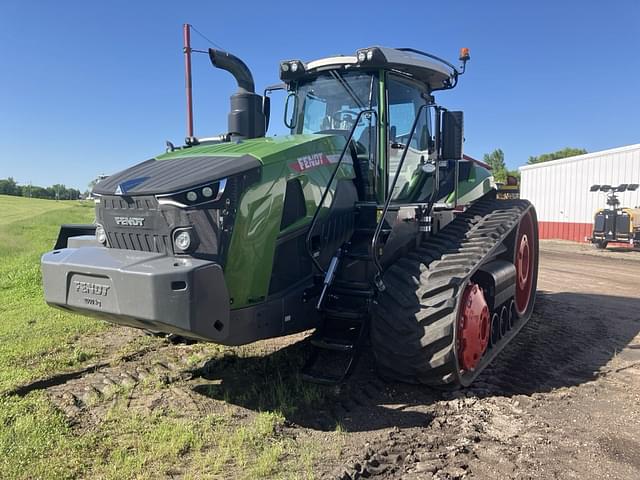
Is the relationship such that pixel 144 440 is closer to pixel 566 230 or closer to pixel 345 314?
pixel 345 314

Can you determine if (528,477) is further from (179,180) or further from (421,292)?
(179,180)

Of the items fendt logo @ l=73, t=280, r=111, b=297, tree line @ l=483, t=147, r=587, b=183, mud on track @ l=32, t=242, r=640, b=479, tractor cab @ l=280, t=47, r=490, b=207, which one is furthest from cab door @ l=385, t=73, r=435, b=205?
tree line @ l=483, t=147, r=587, b=183

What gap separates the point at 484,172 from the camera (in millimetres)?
6352

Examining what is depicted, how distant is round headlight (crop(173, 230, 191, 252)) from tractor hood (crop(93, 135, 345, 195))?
Result: 29 centimetres

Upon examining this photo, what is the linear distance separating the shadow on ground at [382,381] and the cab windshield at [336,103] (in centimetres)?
216

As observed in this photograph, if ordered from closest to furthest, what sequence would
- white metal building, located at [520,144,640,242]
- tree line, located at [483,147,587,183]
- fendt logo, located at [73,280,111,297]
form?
fendt logo, located at [73,280,111,297]
white metal building, located at [520,144,640,242]
tree line, located at [483,147,587,183]

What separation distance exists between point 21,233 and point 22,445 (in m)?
21.2

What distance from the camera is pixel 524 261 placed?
6652mm

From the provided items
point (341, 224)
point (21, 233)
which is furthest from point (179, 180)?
point (21, 233)

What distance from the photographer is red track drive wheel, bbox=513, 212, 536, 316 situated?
6.31 metres

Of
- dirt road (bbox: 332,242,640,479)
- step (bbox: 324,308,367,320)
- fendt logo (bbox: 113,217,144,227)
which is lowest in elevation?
dirt road (bbox: 332,242,640,479)

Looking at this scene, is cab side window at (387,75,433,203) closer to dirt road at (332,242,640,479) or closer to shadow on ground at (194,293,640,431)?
shadow on ground at (194,293,640,431)

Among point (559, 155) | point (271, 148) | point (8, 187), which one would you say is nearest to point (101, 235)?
point (271, 148)

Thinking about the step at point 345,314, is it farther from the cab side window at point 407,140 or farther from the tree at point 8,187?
the tree at point 8,187
